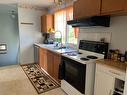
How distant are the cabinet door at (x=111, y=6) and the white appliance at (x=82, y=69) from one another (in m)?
0.67

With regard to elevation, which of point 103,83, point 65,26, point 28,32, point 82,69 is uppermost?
point 65,26

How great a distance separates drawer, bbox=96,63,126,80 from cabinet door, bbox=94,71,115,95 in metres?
0.06

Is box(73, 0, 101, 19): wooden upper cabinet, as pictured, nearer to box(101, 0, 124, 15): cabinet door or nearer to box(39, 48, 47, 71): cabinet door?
box(101, 0, 124, 15): cabinet door

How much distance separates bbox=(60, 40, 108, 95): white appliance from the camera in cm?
202

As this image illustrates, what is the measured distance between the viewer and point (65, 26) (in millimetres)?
3844

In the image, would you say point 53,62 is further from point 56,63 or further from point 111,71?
point 111,71

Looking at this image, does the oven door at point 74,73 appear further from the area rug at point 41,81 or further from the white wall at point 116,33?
the white wall at point 116,33

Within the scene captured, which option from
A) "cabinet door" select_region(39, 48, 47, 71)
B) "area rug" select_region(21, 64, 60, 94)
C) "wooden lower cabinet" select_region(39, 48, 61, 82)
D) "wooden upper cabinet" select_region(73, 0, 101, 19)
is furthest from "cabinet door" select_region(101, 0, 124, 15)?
"cabinet door" select_region(39, 48, 47, 71)

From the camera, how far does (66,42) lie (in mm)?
3797

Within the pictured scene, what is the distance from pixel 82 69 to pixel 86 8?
126 centimetres

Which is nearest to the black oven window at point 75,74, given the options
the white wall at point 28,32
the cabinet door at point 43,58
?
the cabinet door at point 43,58

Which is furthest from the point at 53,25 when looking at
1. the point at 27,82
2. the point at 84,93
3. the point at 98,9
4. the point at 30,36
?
the point at 84,93

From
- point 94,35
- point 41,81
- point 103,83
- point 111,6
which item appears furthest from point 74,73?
point 111,6

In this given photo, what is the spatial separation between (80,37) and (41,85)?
1.67 m
